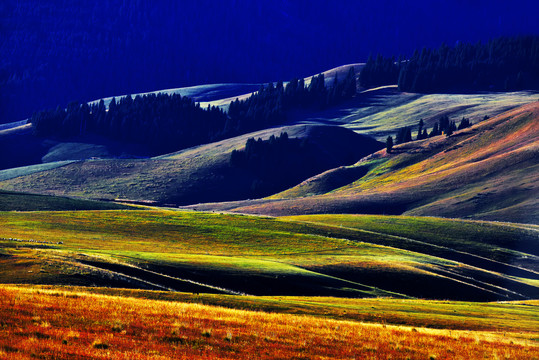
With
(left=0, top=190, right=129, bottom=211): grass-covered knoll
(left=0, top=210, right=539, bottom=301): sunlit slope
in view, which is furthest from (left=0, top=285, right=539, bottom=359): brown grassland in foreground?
(left=0, top=190, right=129, bottom=211): grass-covered knoll

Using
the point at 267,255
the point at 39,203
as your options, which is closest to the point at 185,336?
the point at 267,255

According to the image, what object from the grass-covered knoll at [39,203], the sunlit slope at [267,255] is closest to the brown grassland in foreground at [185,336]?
the sunlit slope at [267,255]

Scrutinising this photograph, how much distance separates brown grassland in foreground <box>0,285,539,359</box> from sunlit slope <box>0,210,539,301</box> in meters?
21.6

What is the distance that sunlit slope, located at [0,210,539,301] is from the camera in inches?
2373

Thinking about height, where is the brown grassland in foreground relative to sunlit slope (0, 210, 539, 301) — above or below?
above

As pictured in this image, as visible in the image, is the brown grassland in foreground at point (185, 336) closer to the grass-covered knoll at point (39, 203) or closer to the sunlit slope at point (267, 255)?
the sunlit slope at point (267, 255)

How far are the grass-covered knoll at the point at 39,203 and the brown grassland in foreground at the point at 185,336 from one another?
337 ft

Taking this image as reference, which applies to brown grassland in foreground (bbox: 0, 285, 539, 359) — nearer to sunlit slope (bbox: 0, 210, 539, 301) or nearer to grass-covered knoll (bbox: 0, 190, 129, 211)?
sunlit slope (bbox: 0, 210, 539, 301)

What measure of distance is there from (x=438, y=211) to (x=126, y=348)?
16318 centimetres

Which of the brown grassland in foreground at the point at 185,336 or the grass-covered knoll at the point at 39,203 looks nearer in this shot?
the brown grassland in foreground at the point at 185,336

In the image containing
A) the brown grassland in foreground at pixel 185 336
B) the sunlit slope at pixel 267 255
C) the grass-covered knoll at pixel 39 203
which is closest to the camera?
the brown grassland in foreground at pixel 185 336

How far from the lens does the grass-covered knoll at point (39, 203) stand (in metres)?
130

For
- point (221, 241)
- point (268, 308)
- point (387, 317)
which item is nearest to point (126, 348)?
point (268, 308)

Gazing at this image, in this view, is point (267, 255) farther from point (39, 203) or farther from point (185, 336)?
point (185, 336)
